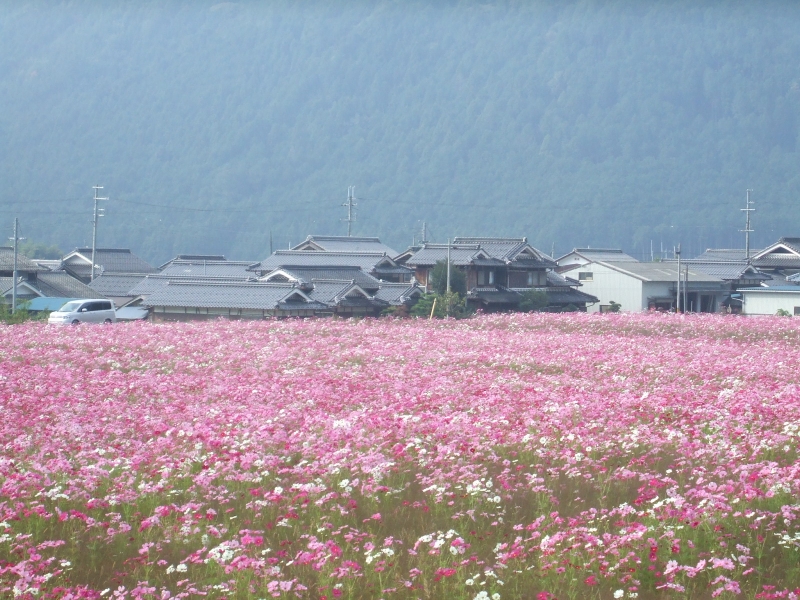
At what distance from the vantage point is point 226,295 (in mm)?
38125

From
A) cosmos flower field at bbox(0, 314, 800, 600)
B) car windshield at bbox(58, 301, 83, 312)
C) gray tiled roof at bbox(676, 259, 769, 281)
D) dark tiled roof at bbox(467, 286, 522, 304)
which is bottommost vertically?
cosmos flower field at bbox(0, 314, 800, 600)

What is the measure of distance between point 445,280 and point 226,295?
37.3 ft

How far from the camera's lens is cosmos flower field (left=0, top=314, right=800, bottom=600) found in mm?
6023

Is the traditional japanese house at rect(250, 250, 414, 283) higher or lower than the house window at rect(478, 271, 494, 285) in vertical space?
higher

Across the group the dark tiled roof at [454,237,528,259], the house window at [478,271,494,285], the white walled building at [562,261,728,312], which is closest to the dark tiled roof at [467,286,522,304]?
the house window at [478,271,494,285]

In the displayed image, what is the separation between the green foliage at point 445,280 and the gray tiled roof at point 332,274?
2.92 m

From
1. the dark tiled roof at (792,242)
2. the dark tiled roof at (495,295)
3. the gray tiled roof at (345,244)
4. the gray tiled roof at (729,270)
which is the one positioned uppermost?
the dark tiled roof at (792,242)

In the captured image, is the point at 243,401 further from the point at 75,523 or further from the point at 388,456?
the point at 75,523

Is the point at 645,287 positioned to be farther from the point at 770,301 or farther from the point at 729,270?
the point at 729,270

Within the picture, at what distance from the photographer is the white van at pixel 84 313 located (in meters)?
31.9

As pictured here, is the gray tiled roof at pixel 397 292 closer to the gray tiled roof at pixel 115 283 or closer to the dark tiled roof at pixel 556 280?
the dark tiled roof at pixel 556 280

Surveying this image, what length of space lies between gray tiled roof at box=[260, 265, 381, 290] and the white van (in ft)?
36.3

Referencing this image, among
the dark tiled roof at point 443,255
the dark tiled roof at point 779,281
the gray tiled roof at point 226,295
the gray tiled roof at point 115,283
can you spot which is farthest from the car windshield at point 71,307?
the dark tiled roof at point 779,281

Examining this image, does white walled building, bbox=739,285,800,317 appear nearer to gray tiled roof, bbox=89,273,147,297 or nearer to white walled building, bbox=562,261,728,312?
white walled building, bbox=562,261,728,312
